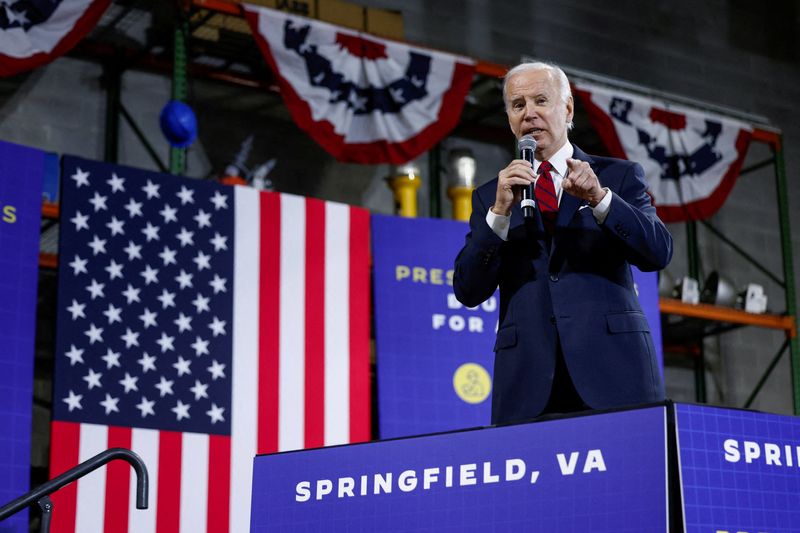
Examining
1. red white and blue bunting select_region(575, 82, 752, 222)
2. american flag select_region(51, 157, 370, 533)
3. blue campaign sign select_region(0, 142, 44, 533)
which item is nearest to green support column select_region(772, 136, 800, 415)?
red white and blue bunting select_region(575, 82, 752, 222)

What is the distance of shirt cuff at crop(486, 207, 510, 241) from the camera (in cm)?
223

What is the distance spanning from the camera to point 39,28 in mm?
5570

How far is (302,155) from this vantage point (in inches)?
288

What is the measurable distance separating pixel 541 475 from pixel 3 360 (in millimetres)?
3555

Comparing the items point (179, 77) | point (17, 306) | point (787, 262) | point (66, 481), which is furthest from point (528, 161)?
point (787, 262)

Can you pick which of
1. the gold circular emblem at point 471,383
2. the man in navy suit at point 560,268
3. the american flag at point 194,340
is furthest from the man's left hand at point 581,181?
the gold circular emblem at point 471,383

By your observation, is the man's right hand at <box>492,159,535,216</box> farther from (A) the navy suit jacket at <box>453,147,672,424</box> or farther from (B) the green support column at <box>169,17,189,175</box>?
(B) the green support column at <box>169,17,189,175</box>

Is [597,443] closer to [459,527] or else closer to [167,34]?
[459,527]

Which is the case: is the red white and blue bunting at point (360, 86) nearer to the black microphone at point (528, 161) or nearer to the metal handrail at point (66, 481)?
the metal handrail at point (66, 481)

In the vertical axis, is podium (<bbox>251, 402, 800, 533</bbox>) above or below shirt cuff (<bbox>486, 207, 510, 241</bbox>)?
below

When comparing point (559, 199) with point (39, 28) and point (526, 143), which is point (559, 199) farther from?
point (39, 28)

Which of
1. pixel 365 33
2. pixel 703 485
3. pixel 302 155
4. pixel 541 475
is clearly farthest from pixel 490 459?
pixel 302 155

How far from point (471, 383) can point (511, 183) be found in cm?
412

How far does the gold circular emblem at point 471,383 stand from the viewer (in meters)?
6.15
